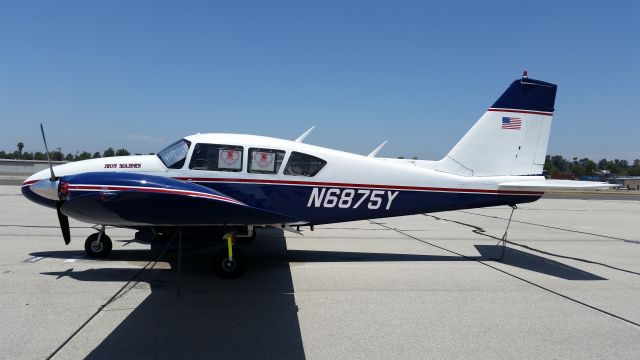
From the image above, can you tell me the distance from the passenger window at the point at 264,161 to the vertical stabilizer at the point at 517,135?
3251 mm

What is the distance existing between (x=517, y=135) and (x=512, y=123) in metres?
0.25

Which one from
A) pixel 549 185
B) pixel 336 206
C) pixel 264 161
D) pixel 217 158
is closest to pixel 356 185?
pixel 336 206

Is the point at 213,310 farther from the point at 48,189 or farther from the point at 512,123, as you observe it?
the point at 512,123

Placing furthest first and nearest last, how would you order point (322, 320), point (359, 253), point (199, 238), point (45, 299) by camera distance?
1. point (359, 253)
2. point (199, 238)
3. point (45, 299)
4. point (322, 320)

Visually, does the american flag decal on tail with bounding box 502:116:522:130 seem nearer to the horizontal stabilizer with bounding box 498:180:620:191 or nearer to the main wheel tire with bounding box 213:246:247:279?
the horizontal stabilizer with bounding box 498:180:620:191

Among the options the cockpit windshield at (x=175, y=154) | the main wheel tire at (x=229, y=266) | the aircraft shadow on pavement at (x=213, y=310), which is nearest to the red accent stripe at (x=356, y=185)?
the cockpit windshield at (x=175, y=154)

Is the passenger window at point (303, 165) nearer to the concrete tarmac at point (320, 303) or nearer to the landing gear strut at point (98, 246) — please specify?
the concrete tarmac at point (320, 303)

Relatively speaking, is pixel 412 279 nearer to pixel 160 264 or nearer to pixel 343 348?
pixel 343 348

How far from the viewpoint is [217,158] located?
659 centimetres

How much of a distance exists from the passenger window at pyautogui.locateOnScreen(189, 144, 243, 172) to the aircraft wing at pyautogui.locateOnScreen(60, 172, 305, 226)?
141 cm

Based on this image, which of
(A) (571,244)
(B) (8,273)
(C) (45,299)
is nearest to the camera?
(C) (45,299)

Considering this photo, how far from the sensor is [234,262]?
6.14 metres

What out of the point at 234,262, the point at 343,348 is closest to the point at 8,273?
the point at 234,262

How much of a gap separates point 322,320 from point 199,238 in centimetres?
269
